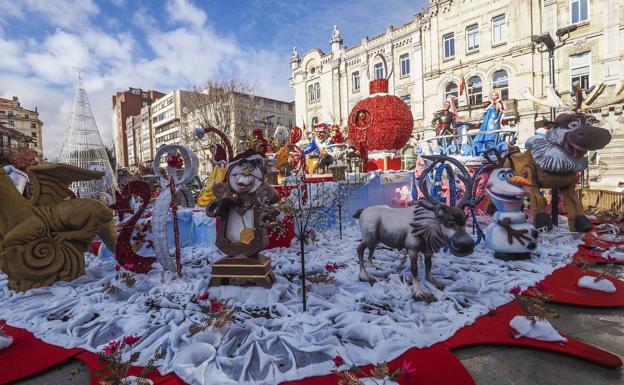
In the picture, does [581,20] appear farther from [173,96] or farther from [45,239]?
[173,96]

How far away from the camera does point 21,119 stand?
52.8 m

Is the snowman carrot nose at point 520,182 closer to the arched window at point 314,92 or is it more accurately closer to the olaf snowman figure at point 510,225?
the olaf snowman figure at point 510,225

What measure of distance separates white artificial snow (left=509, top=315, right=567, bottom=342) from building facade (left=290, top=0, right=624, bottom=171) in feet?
33.6

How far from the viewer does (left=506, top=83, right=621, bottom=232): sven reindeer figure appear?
19.4 ft

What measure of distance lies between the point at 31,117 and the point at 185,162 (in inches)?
2668

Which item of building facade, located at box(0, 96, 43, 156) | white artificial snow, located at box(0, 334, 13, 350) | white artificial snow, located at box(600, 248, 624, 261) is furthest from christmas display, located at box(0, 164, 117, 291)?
building facade, located at box(0, 96, 43, 156)

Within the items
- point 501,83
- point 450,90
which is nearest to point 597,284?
point 501,83

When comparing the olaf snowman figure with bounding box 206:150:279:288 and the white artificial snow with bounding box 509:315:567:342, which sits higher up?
the olaf snowman figure with bounding box 206:150:279:288

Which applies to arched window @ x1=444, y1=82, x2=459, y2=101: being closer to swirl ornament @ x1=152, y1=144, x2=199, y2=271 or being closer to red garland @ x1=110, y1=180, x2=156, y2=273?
swirl ornament @ x1=152, y1=144, x2=199, y2=271

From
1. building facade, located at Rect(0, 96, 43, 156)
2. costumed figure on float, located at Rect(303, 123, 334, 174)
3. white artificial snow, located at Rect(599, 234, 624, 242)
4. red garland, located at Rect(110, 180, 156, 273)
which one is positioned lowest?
white artificial snow, located at Rect(599, 234, 624, 242)

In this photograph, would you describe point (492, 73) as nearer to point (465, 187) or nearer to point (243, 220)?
point (465, 187)

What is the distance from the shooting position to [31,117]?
2154 inches

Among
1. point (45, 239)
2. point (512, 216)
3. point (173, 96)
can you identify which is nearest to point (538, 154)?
point (512, 216)

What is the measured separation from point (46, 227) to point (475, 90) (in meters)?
21.1
